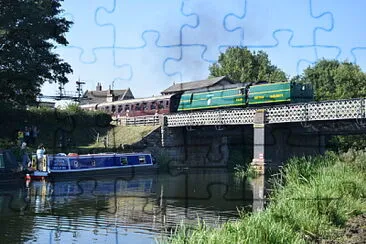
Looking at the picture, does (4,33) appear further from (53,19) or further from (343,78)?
(343,78)

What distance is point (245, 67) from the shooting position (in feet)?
264

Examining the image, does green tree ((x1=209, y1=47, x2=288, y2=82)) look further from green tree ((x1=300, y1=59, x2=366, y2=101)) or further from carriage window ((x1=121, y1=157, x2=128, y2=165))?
carriage window ((x1=121, y1=157, x2=128, y2=165))

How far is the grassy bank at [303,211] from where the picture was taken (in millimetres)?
7949

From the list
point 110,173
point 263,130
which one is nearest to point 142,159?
point 110,173

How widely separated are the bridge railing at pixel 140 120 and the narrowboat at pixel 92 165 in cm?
1245

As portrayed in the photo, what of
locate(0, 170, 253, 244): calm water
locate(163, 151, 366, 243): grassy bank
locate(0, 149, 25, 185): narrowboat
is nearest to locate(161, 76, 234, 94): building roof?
locate(0, 170, 253, 244): calm water

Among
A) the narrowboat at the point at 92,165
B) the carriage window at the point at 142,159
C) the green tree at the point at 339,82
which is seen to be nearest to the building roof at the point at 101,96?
the green tree at the point at 339,82

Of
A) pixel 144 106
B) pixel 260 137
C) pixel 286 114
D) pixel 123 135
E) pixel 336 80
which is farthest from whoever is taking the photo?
pixel 336 80

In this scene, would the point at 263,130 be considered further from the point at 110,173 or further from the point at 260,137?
the point at 110,173

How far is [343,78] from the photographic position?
63562mm

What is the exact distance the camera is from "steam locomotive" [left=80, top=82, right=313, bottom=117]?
39.0 metres

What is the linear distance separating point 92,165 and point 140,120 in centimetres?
1852

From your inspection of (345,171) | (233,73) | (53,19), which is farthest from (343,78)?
(345,171)

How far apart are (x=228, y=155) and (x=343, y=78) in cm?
2436
